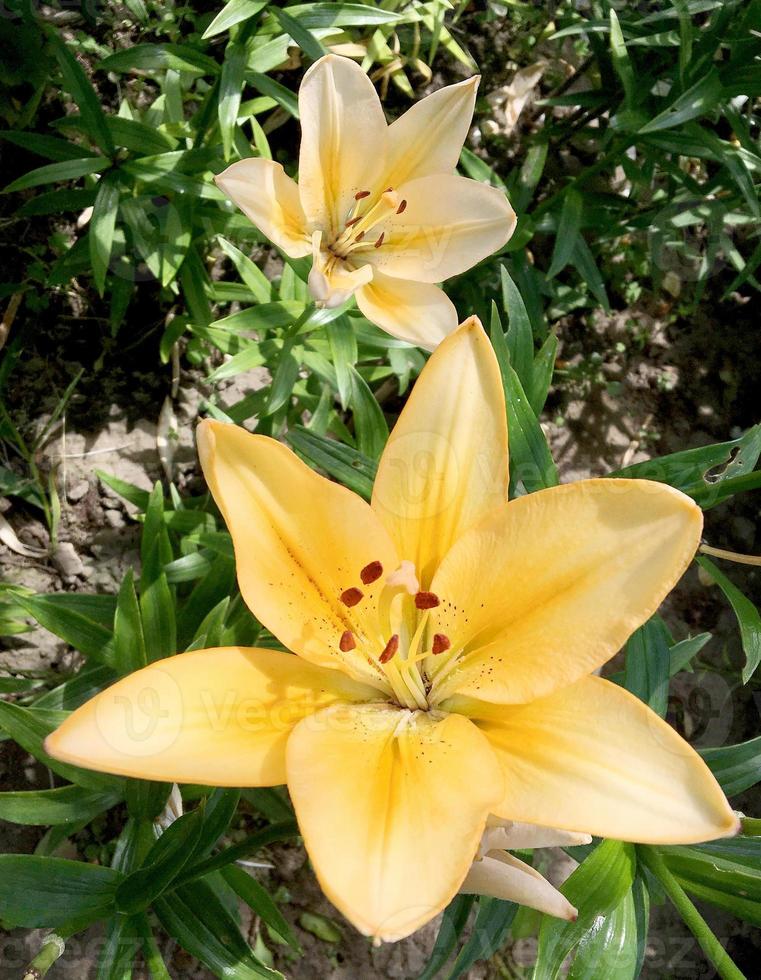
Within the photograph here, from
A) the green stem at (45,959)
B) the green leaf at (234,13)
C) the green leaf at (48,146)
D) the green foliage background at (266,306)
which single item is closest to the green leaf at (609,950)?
the green foliage background at (266,306)

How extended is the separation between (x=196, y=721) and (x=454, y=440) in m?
0.40

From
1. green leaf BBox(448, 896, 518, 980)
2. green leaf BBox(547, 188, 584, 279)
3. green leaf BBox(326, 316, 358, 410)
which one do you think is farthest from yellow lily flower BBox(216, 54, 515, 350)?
green leaf BBox(448, 896, 518, 980)

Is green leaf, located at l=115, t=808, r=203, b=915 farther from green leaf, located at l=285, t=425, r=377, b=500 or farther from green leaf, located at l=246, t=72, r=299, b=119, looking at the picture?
green leaf, located at l=246, t=72, r=299, b=119

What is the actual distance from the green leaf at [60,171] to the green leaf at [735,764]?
1.46 meters

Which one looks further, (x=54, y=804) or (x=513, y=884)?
(x=54, y=804)

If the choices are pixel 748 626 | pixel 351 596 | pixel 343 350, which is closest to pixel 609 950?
pixel 748 626

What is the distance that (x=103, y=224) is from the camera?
1568 mm

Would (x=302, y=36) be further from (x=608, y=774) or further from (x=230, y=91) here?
(x=608, y=774)

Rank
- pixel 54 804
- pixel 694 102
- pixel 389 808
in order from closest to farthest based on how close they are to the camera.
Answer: pixel 389 808 < pixel 54 804 < pixel 694 102

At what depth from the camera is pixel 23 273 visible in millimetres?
2041

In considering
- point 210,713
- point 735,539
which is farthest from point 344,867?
point 735,539

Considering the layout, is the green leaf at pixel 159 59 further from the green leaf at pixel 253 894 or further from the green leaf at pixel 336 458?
the green leaf at pixel 253 894

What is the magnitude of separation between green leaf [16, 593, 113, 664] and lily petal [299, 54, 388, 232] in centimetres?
75

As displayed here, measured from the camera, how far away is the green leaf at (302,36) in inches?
57.1
